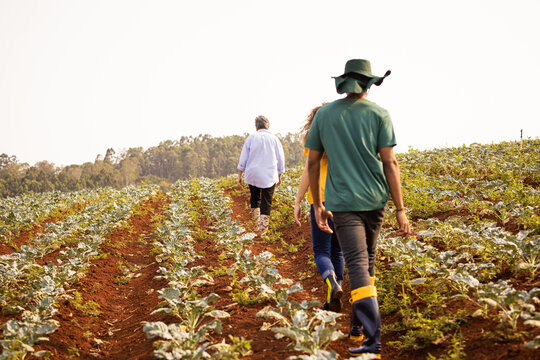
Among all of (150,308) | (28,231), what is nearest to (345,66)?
(150,308)

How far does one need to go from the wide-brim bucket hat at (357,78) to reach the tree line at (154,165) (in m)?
71.6

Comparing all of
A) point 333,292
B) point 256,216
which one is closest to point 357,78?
point 333,292

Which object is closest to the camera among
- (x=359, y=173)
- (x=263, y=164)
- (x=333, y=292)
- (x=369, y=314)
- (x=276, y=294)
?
(x=369, y=314)

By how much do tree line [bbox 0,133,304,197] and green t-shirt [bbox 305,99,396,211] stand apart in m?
71.6

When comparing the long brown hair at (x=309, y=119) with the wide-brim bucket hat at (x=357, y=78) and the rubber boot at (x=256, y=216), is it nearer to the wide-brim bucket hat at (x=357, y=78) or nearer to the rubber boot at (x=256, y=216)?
the wide-brim bucket hat at (x=357, y=78)

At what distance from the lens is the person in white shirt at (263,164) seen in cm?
753

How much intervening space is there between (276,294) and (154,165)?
98.7 metres

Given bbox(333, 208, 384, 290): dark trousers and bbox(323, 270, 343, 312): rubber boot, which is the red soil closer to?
bbox(323, 270, 343, 312): rubber boot

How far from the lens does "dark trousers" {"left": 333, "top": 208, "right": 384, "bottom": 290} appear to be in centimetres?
268

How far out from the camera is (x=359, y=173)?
9.12 feet

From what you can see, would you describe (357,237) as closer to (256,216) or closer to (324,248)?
(324,248)

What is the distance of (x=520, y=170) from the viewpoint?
8.84m

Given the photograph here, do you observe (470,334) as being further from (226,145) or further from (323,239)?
(226,145)

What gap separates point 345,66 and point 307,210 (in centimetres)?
592
